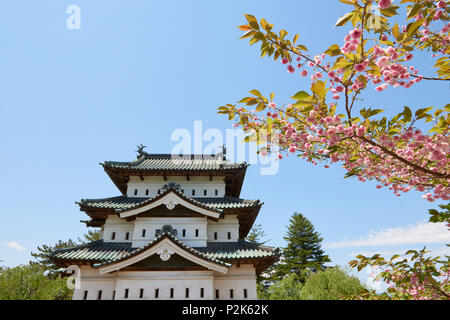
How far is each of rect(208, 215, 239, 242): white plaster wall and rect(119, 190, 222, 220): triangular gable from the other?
1.03 meters

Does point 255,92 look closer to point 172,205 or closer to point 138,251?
point 138,251

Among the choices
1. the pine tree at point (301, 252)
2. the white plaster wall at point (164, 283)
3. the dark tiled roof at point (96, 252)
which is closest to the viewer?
the white plaster wall at point (164, 283)

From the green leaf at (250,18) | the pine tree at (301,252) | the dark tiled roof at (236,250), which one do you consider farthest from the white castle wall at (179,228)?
the pine tree at (301,252)

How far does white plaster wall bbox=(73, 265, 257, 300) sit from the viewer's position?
32.8ft

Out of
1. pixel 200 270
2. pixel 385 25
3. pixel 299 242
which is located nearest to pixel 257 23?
pixel 385 25

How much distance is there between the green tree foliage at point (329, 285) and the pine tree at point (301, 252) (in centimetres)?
775

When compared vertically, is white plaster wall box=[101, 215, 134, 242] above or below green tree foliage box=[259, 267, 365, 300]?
above

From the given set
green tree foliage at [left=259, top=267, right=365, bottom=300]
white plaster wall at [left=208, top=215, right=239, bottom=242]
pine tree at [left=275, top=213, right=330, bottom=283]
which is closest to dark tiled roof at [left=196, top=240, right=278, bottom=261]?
white plaster wall at [left=208, top=215, right=239, bottom=242]

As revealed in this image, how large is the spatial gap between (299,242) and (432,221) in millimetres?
35715

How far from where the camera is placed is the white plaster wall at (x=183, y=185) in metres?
14.4

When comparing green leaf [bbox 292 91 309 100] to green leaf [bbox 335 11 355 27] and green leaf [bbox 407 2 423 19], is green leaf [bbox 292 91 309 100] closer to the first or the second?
green leaf [bbox 335 11 355 27]

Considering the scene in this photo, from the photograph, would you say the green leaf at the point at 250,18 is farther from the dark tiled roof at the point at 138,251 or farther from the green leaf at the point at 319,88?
the dark tiled roof at the point at 138,251

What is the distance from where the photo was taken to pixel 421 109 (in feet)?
9.43

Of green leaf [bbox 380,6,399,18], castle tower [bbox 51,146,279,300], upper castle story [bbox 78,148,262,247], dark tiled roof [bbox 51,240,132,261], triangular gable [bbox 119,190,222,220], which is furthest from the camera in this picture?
upper castle story [bbox 78,148,262,247]
